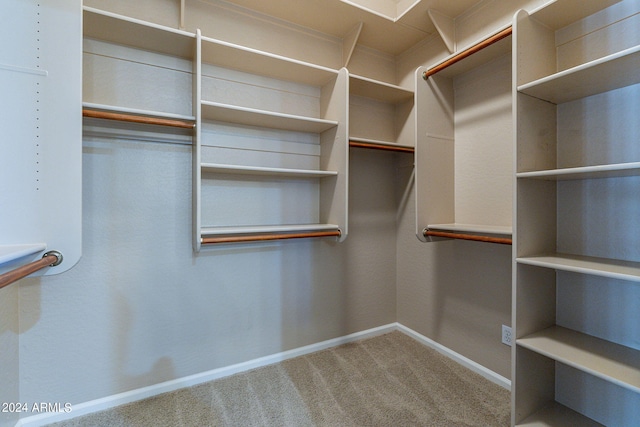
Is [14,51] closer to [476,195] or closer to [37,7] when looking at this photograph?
[37,7]

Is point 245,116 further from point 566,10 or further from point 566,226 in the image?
point 566,226

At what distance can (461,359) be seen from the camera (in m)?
1.99

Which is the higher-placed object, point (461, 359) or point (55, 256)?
point (55, 256)

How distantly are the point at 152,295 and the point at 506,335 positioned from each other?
212cm

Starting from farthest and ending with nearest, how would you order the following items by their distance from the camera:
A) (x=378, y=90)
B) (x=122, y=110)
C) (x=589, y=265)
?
(x=378, y=90) → (x=122, y=110) → (x=589, y=265)

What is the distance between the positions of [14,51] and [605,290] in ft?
8.48

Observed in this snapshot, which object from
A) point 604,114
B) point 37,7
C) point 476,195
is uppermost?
point 37,7

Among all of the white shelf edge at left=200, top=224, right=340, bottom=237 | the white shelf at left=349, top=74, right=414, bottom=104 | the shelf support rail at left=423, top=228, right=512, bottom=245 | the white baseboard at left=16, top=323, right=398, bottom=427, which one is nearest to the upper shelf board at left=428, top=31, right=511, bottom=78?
the white shelf at left=349, top=74, right=414, bottom=104

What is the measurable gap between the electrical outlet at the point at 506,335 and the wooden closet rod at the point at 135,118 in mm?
2156

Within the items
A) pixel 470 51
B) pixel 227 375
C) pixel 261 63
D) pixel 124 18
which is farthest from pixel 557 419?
pixel 124 18

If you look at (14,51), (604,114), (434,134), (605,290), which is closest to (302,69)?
(434,134)

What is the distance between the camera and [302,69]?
6.07ft

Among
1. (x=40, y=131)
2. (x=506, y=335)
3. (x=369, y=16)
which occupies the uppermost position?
(x=369, y=16)

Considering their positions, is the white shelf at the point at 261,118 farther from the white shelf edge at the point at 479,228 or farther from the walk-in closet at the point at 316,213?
the white shelf edge at the point at 479,228
